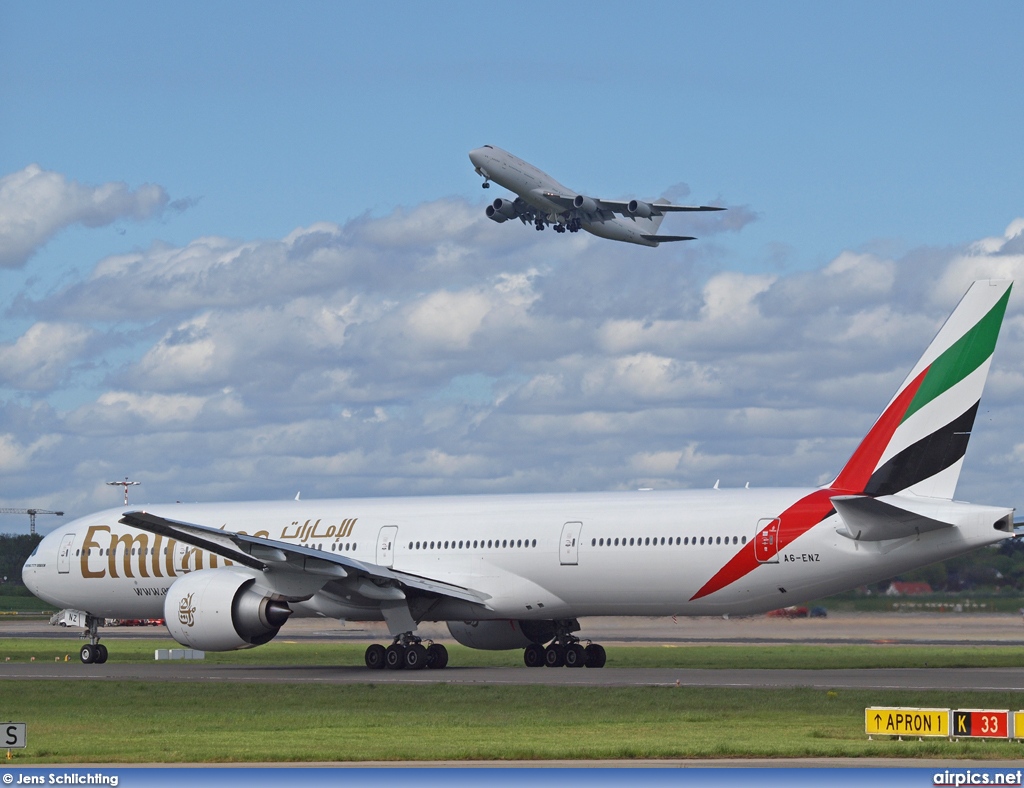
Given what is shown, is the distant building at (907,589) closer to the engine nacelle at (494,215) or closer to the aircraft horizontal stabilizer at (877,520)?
the engine nacelle at (494,215)

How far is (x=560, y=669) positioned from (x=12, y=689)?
11.7 metres

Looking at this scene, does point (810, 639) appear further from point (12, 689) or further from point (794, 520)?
point (12, 689)

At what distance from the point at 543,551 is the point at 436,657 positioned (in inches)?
133

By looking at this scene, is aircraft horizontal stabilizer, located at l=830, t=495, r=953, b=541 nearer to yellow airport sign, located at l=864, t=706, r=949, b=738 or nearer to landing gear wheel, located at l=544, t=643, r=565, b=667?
landing gear wheel, located at l=544, t=643, r=565, b=667

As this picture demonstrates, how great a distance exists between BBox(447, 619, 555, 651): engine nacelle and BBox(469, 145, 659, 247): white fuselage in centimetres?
2493

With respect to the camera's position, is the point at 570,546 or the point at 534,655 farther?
the point at 534,655

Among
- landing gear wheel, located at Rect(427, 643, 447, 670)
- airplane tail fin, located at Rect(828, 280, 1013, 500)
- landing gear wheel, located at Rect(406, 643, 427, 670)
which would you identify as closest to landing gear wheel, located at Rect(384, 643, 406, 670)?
landing gear wheel, located at Rect(406, 643, 427, 670)

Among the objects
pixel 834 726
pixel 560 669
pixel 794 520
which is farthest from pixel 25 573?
pixel 834 726

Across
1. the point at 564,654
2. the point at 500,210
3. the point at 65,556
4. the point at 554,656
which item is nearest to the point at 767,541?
the point at 564,654

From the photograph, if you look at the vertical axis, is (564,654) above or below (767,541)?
below

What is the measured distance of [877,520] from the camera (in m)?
27.9

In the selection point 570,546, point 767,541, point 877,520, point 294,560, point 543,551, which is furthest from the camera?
point 543,551

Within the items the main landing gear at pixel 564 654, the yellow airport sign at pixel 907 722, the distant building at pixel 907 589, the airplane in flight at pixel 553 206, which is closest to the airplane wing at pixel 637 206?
the airplane in flight at pixel 553 206

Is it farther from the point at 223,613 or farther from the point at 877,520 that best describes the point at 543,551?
the point at 877,520
